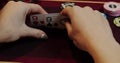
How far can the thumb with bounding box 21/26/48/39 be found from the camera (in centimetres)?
64

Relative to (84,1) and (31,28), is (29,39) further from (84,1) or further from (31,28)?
(84,1)

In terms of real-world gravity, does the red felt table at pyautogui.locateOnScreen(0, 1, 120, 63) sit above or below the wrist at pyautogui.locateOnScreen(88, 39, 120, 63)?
below

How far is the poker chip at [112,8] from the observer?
2.29 ft

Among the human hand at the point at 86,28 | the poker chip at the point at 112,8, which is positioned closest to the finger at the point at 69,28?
the human hand at the point at 86,28

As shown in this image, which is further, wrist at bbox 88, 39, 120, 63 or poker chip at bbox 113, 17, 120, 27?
poker chip at bbox 113, 17, 120, 27

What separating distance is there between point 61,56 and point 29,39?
4.4 inches

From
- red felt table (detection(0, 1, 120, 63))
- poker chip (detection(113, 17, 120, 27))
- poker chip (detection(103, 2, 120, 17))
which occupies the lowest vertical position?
red felt table (detection(0, 1, 120, 63))

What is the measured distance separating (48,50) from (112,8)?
24 cm

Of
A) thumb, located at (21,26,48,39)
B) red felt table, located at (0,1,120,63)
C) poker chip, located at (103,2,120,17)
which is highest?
poker chip, located at (103,2,120,17)

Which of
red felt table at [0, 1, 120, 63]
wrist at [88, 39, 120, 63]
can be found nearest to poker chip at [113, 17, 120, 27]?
red felt table at [0, 1, 120, 63]

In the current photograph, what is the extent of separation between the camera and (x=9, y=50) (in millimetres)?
633

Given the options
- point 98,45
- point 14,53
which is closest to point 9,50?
point 14,53

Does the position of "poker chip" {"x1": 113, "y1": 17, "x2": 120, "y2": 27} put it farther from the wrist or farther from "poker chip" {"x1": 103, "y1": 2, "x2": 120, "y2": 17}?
the wrist

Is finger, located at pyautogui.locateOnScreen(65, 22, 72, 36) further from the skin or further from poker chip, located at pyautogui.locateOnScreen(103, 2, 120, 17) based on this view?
poker chip, located at pyautogui.locateOnScreen(103, 2, 120, 17)
